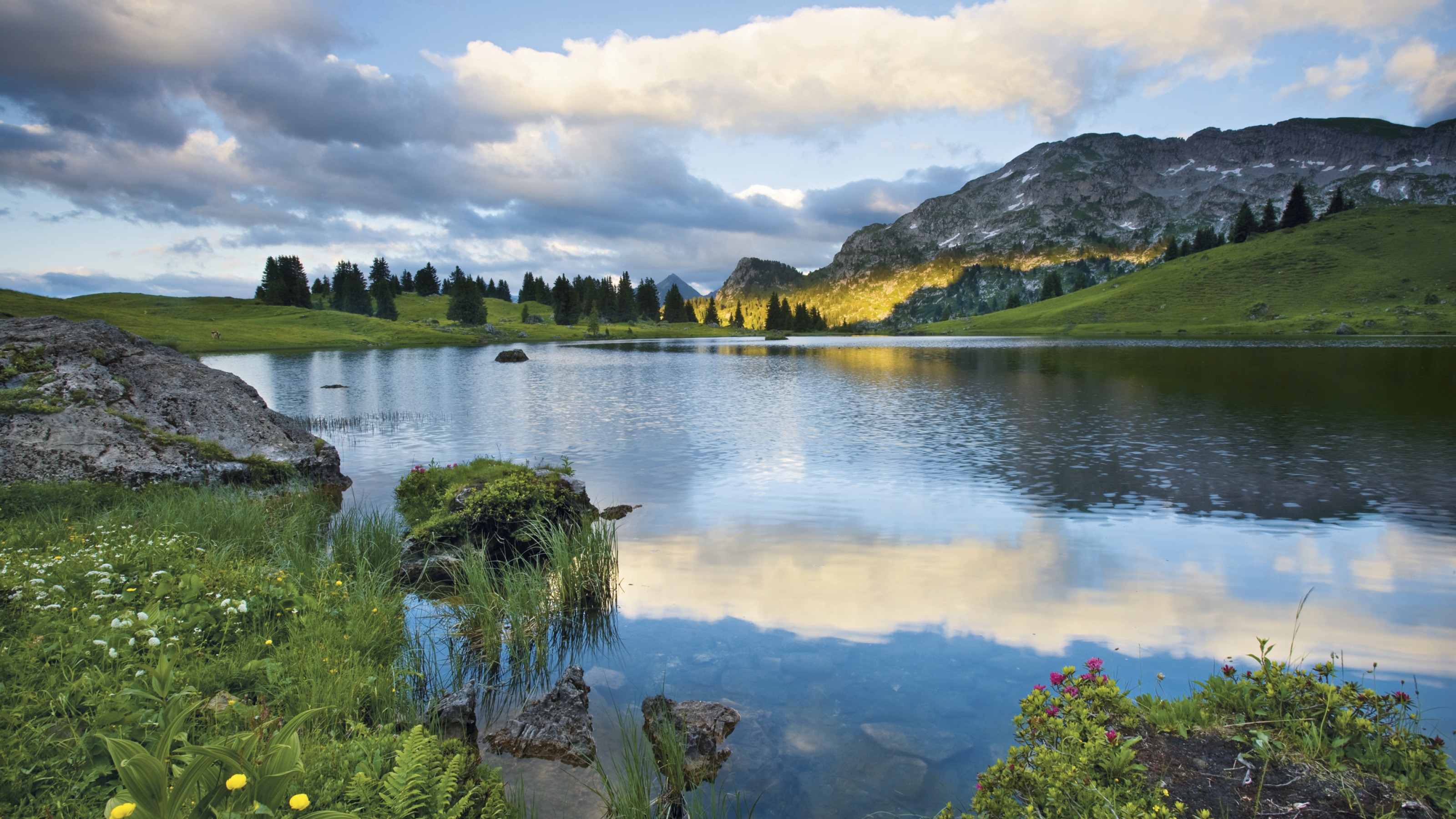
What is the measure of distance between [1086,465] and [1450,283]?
17864 cm

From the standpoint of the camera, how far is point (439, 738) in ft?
24.3

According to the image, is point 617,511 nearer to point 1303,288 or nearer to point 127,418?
point 127,418

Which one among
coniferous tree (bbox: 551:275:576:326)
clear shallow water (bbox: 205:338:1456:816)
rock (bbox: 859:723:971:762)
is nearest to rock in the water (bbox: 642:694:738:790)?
clear shallow water (bbox: 205:338:1456:816)

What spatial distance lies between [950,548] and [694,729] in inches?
377

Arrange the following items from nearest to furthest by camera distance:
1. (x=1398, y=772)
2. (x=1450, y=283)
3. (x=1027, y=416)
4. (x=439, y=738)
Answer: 1. (x=1398, y=772)
2. (x=439, y=738)
3. (x=1027, y=416)
4. (x=1450, y=283)

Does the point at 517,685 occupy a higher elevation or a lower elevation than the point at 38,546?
lower

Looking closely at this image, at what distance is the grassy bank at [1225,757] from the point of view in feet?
18.0

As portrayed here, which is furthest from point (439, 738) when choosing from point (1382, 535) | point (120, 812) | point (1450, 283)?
point (1450, 283)

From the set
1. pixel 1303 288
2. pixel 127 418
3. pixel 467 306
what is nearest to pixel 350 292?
pixel 467 306

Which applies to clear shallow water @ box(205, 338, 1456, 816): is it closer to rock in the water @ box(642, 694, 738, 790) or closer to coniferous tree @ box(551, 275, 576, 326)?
rock in the water @ box(642, 694, 738, 790)

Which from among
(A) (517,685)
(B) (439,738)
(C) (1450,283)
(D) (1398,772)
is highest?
(C) (1450,283)

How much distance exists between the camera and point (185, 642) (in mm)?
8156

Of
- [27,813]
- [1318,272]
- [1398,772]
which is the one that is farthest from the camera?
[1318,272]

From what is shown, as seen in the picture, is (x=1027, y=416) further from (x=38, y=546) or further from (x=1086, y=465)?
(x=38, y=546)
